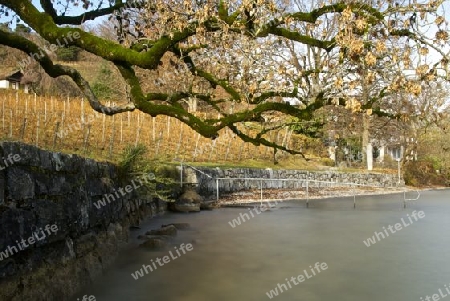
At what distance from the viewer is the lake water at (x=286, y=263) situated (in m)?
6.46

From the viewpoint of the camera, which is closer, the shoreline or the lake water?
the lake water

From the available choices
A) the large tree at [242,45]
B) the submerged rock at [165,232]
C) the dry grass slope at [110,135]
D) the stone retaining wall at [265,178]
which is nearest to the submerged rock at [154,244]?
the submerged rock at [165,232]

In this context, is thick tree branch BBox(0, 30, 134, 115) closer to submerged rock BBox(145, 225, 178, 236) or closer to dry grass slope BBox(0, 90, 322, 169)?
submerged rock BBox(145, 225, 178, 236)

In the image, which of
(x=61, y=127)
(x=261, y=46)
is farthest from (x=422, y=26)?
(x=61, y=127)

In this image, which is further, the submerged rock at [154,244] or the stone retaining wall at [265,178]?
the stone retaining wall at [265,178]

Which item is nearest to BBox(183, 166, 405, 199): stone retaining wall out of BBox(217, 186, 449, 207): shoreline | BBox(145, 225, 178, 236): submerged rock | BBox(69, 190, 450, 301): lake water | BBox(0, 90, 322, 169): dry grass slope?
BBox(217, 186, 449, 207): shoreline

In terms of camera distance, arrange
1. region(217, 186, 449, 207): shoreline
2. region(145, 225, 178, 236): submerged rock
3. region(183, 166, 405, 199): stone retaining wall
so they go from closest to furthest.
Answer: region(145, 225, 178, 236): submerged rock, region(183, 166, 405, 199): stone retaining wall, region(217, 186, 449, 207): shoreline

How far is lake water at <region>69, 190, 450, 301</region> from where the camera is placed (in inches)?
254

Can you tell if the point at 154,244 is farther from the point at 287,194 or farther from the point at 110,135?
the point at 110,135

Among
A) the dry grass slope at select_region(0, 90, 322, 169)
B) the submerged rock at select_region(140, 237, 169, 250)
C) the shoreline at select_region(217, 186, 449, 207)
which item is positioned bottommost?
the submerged rock at select_region(140, 237, 169, 250)

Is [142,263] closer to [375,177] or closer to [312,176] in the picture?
[312,176]

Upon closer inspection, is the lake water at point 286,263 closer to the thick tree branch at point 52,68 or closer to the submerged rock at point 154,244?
the submerged rock at point 154,244

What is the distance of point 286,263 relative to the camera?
826 cm

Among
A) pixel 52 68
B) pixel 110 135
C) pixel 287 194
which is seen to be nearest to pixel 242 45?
pixel 52 68
